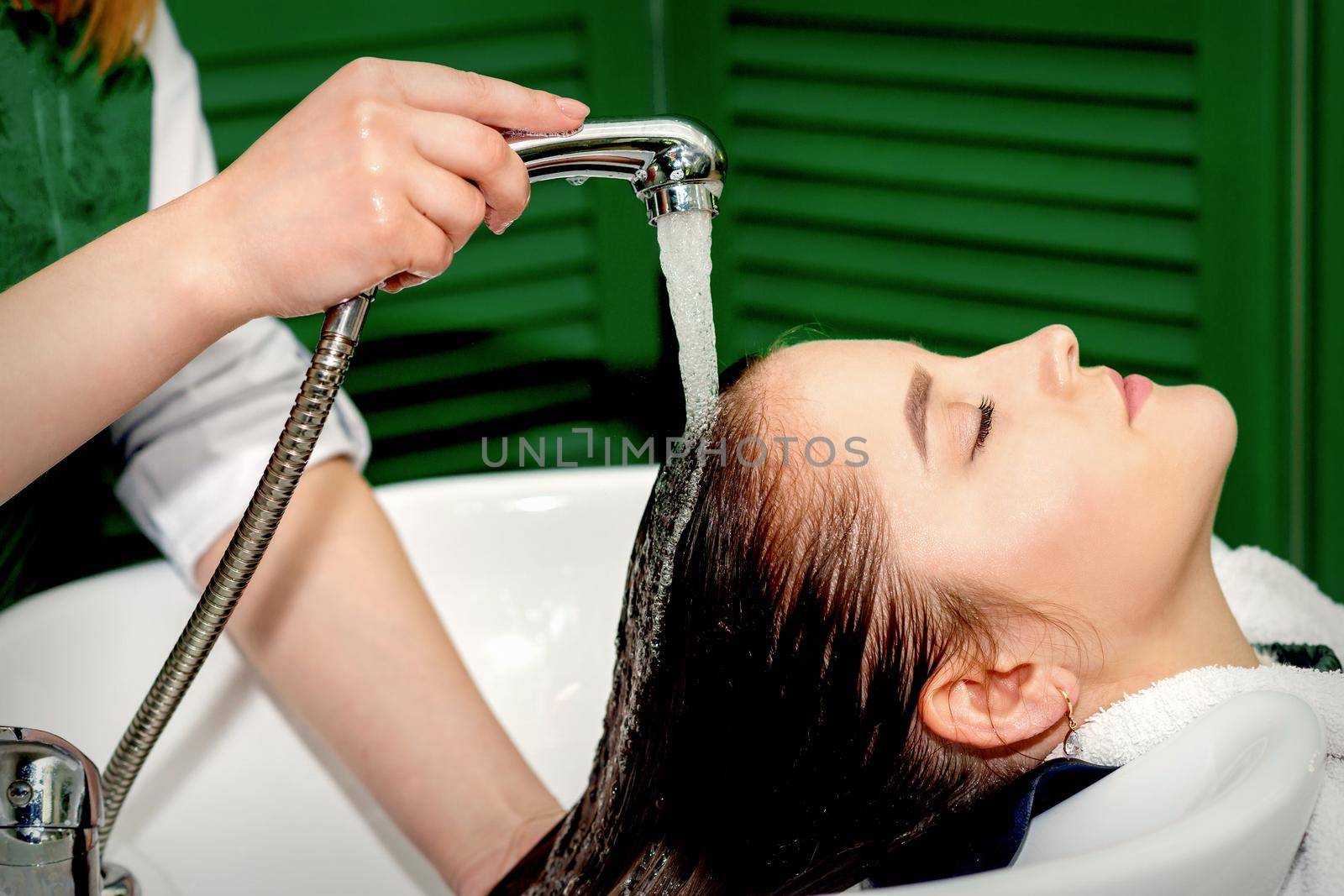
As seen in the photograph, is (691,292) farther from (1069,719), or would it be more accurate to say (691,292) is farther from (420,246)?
(1069,719)

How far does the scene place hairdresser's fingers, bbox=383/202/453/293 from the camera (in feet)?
2.30

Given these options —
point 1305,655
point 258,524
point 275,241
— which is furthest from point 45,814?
point 1305,655

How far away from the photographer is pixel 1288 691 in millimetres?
887

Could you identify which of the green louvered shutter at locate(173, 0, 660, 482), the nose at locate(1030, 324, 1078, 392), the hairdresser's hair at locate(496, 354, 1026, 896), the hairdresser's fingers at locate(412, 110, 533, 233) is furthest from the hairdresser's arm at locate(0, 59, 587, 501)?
the green louvered shutter at locate(173, 0, 660, 482)

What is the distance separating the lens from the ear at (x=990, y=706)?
0.89 m

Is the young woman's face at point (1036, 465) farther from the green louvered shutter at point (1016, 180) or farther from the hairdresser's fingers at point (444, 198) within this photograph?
the green louvered shutter at point (1016, 180)

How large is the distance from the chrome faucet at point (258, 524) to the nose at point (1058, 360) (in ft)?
0.97

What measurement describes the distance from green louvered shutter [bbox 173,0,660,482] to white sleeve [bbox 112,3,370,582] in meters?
0.60

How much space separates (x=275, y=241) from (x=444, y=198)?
4.0 inches

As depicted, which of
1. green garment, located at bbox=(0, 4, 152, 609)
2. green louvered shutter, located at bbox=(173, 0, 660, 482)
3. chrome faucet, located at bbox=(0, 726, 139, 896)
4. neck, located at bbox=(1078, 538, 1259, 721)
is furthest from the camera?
green louvered shutter, located at bbox=(173, 0, 660, 482)

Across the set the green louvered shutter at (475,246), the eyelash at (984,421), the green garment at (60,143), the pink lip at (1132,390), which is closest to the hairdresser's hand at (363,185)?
the eyelash at (984,421)

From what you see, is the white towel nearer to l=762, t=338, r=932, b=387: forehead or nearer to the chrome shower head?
l=762, t=338, r=932, b=387: forehead

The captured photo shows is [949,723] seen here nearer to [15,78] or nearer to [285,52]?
[15,78]

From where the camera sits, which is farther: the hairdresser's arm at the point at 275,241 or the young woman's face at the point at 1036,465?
the young woman's face at the point at 1036,465
